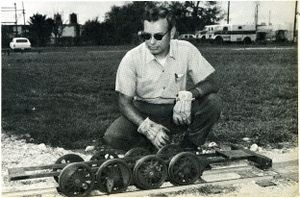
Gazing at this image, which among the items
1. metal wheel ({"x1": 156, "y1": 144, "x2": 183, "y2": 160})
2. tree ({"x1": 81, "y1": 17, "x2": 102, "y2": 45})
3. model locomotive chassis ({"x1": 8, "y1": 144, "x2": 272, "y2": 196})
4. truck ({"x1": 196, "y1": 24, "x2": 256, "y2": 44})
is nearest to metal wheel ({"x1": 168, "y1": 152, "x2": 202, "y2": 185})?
model locomotive chassis ({"x1": 8, "y1": 144, "x2": 272, "y2": 196})

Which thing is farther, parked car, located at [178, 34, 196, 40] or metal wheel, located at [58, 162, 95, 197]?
parked car, located at [178, 34, 196, 40]

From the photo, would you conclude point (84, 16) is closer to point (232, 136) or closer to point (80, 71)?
point (80, 71)

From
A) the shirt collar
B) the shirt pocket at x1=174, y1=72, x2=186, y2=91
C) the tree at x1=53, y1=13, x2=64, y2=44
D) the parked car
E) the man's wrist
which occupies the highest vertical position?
the tree at x1=53, y1=13, x2=64, y2=44

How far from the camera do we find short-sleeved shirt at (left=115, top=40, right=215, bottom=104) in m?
3.73

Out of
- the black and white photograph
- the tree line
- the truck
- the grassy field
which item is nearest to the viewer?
the black and white photograph

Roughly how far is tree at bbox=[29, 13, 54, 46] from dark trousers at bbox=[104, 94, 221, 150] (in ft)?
3.07

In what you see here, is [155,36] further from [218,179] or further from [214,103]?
[218,179]

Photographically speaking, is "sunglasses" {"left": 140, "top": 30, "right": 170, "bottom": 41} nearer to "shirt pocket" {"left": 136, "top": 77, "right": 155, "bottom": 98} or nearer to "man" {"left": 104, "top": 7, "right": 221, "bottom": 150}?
"man" {"left": 104, "top": 7, "right": 221, "bottom": 150}

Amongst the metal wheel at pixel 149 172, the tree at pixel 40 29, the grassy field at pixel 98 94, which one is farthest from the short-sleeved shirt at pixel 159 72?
the tree at pixel 40 29

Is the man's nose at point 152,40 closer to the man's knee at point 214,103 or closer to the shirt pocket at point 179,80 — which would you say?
the shirt pocket at point 179,80

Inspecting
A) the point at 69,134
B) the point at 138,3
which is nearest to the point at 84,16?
the point at 138,3

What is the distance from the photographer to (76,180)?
329 cm

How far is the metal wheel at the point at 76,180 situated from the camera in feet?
10.6

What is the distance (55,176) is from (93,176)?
1.05 ft
